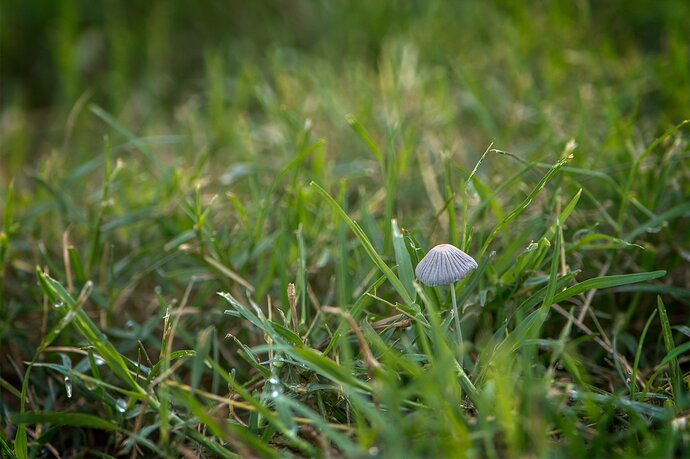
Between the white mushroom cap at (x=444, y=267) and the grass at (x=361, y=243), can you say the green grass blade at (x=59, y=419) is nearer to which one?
the grass at (x=361, y=243)

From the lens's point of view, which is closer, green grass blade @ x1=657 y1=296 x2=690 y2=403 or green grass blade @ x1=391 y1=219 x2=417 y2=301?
green grass blade @ x1=657 y1=296 x2=690 y2=403

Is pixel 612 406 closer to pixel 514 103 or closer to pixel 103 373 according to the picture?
pixel 103 373

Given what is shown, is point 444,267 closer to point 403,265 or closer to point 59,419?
point 403,265

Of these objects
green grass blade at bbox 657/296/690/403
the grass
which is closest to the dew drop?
the grass

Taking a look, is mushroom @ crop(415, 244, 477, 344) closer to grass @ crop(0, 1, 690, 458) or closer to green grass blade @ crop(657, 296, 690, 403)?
grass @ crop(0, 1, 690, 458)

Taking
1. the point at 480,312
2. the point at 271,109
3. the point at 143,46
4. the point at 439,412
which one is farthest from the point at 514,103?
the point at 143,46

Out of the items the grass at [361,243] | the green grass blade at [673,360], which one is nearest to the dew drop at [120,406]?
the grass at [361,243]
